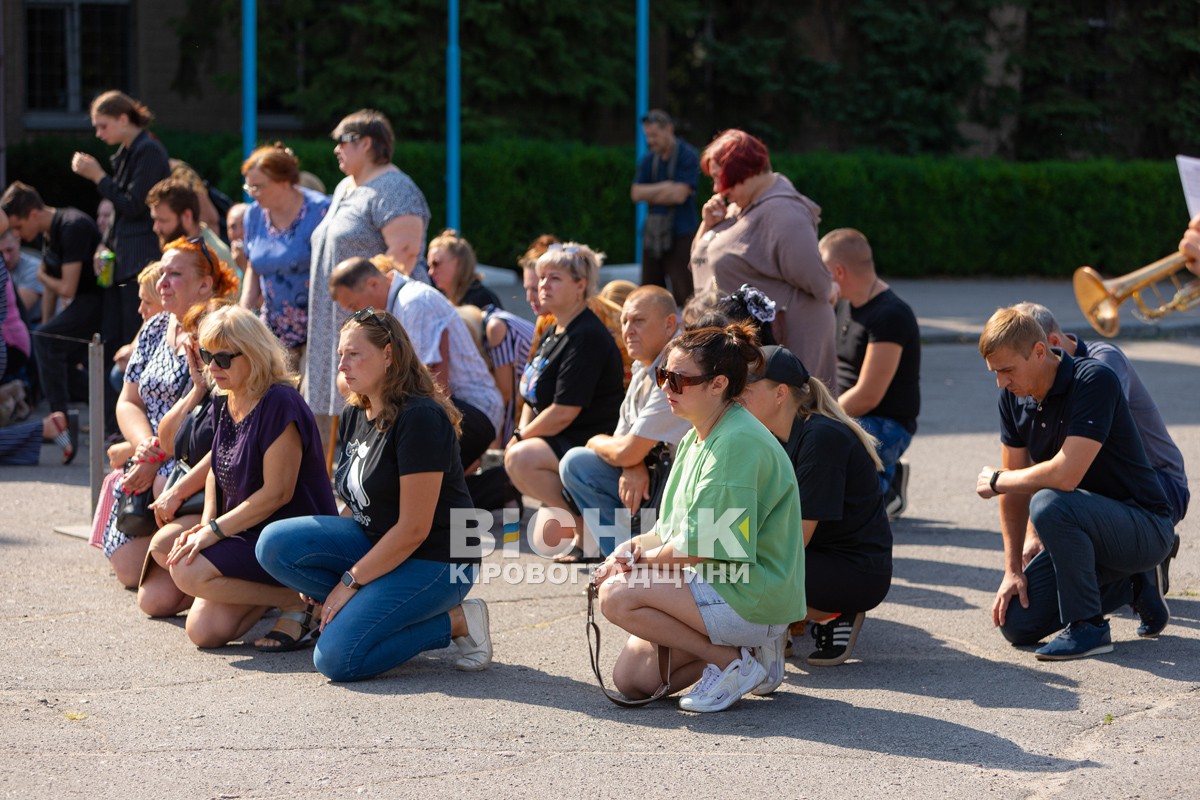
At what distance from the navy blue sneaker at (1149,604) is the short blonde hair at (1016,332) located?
1.08 meters

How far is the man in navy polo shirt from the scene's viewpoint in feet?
18.0

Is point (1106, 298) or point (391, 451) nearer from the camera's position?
point (391, 451)

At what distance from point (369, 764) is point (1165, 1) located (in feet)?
80.9

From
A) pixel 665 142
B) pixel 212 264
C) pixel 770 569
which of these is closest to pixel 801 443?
pixel 770 569

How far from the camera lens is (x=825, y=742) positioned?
4656 millimetres

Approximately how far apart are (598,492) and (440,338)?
1.17 metres

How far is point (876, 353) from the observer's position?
24.4 ft

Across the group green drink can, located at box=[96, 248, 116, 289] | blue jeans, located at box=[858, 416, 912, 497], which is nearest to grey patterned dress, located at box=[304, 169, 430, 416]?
green drink can, located at box=[96, 248, 116, 289]

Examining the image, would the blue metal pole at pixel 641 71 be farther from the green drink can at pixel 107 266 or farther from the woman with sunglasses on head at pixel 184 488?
the woman with sunglasses on head at pixel 184 488

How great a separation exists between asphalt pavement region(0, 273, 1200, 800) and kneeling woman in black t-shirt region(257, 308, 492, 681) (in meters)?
0.16

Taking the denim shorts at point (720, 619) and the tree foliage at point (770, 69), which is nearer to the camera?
the denim shorts at point (720, 619)

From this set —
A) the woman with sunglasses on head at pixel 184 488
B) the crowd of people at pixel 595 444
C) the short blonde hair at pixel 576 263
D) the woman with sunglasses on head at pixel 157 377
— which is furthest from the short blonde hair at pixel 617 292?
the woman with sunglasses on head at pixel 184 488

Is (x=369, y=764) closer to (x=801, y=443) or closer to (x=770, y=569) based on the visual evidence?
(x=770, y=569)

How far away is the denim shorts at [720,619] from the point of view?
4.90 meters
